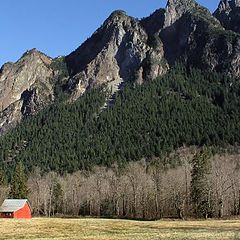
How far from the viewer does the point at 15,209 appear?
380 ft

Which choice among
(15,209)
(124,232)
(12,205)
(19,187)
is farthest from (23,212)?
(124,232)

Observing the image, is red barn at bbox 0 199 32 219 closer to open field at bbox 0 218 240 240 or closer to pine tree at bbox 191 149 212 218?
pine tree at bbox 191 149 212 218

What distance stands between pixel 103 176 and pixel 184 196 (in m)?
54.4

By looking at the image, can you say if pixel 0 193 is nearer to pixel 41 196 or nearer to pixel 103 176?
pixel 41 196

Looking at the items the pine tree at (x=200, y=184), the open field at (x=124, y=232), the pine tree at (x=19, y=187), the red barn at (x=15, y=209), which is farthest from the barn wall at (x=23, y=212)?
the open field at (x=124, y=232)

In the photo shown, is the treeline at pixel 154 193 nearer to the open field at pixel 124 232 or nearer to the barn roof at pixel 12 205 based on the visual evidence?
the barn roof at pixel 12 205

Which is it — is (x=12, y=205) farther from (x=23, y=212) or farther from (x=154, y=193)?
(x=154, y=193)

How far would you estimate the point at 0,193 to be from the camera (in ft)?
474

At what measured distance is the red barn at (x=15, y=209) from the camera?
115812 mm

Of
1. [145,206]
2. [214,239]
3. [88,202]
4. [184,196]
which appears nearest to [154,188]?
[145,206]

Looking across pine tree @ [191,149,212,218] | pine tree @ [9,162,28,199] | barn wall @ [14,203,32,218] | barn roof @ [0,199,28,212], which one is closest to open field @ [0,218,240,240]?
pine tree @ [191,149,212,218]

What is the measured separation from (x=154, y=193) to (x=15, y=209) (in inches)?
1543

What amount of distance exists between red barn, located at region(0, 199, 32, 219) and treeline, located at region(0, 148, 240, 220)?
80.6 feet

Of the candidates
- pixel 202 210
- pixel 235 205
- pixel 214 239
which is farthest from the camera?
pixel 235 205
